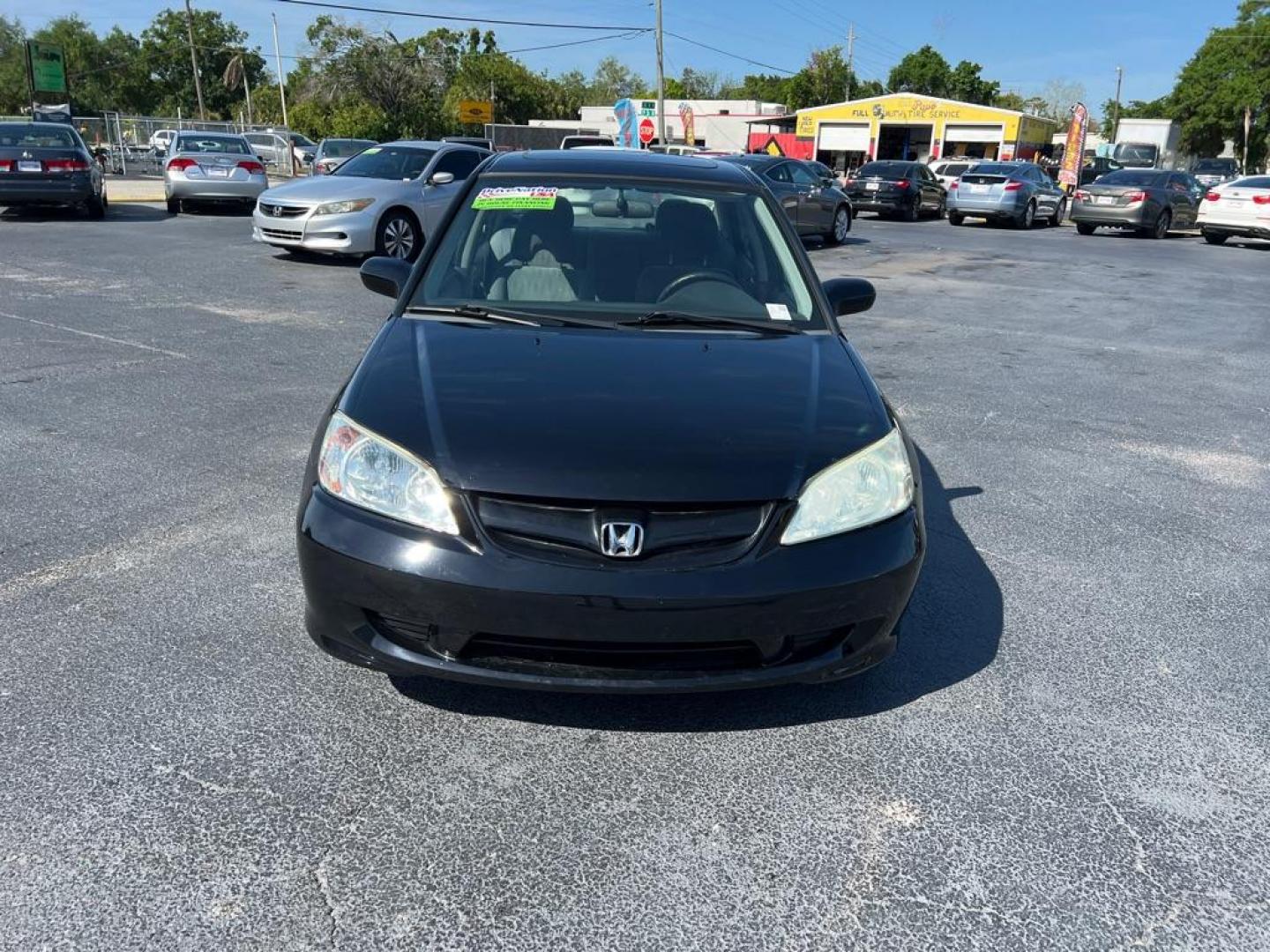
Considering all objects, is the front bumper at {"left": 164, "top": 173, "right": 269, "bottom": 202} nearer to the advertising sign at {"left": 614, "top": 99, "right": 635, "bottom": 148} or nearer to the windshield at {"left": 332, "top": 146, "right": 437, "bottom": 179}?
the windshield at {"left": 332, "top": 146, "right": 437, "bottom": 179}

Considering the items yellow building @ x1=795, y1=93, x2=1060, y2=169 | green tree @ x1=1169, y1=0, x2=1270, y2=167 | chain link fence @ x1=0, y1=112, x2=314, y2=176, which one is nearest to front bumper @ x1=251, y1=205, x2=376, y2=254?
chain link fence @ x1=0, y1=112, x2=314, y2=176

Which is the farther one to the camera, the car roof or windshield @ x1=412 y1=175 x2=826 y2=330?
the car roof

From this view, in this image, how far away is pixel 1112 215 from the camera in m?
22.5

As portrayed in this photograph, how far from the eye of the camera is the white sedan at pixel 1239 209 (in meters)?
21.0

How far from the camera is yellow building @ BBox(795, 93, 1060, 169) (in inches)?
2050

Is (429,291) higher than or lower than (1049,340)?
higher

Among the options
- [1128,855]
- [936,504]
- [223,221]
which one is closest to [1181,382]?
[936,504]

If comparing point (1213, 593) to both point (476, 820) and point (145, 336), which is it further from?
point (145, 336)

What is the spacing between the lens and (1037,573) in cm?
407

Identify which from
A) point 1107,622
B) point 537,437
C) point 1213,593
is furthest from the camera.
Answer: point 1213,593

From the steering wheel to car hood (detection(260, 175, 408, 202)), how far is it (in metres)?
9.28

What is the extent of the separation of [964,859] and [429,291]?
2.61m

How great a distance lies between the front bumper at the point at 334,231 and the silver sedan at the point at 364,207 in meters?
0.01

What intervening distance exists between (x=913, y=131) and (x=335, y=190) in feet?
166
